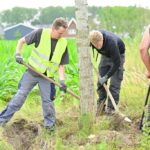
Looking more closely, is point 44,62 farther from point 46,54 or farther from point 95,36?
point 95,36

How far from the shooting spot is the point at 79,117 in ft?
20.8

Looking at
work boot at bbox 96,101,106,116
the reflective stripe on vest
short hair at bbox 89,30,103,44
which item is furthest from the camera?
work boot at bbox 96,101,106,116

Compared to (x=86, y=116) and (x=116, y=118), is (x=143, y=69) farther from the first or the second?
(x=86, y=116)

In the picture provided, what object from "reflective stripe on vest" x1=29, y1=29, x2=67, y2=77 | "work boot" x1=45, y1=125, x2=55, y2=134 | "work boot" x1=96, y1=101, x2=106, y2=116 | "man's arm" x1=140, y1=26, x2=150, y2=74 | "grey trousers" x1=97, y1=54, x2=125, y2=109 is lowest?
"work boot" x1=96, y1=101, x2=106, y2=116

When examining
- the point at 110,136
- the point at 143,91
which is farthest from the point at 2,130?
the point at 143,91

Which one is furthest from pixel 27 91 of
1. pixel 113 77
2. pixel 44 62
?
pixel 113 77

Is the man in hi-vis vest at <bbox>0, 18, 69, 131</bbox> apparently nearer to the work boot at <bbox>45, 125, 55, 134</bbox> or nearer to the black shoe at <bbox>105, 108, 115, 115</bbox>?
the work boot at <bbox>45, 125, 55, 134</bbox>

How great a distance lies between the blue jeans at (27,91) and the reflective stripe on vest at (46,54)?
0.16m

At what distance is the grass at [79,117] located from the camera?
5.77 meters

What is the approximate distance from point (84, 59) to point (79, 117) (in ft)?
2.70

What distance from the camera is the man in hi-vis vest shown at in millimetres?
6684

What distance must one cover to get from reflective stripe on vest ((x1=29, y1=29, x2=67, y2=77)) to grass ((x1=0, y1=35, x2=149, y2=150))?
848 millimetres

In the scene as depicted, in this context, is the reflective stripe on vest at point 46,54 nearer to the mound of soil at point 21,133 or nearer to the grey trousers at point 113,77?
the mound of soil at point 21,133

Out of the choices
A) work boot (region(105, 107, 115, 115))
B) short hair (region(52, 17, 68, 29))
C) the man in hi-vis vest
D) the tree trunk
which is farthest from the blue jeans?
work boot (region(105, 107, 115, 115))
